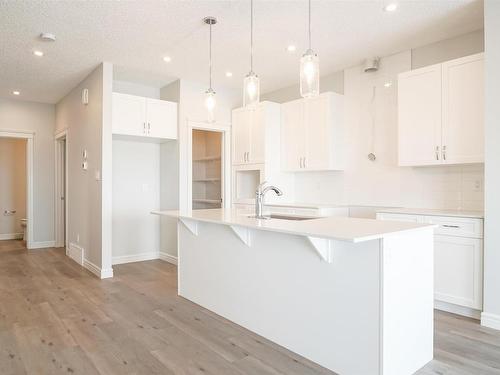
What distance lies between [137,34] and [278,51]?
5.02 feet

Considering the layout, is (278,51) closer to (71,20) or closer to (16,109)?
(71,20)

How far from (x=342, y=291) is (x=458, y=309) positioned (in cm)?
172

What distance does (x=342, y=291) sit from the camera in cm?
214

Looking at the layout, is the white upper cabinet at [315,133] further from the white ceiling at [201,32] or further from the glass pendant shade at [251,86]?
the glass pendant shade at [251,86]

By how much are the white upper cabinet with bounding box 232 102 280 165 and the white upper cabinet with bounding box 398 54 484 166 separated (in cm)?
185

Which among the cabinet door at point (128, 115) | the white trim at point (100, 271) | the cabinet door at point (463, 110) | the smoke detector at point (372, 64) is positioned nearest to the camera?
the cabinet door at point (463, 110)

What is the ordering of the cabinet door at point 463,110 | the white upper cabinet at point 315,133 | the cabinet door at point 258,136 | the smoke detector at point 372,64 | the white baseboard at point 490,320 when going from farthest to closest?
1. the cabinet door at point 258,136
2. the white upper cabinet at point 315,133
3. the smoke detector at point 372,64
4. the cabinet door at point 463,110
5. the white baseboard at point 490,320

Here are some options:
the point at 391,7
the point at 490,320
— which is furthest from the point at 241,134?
the point at 490,320

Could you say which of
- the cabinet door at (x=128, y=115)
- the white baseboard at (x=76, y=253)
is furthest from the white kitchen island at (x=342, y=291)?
the white baseboard at (x=76, y=253)

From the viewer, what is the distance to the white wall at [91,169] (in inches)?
175

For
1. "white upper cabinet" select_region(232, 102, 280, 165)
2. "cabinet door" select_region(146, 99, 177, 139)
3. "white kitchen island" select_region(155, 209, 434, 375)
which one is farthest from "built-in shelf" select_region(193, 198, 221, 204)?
"white kitchen island" select_region(155, 209, 434, 375)

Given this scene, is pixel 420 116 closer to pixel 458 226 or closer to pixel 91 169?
pixel 458 226

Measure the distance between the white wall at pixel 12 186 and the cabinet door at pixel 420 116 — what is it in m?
7.87

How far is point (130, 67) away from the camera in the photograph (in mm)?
4613
